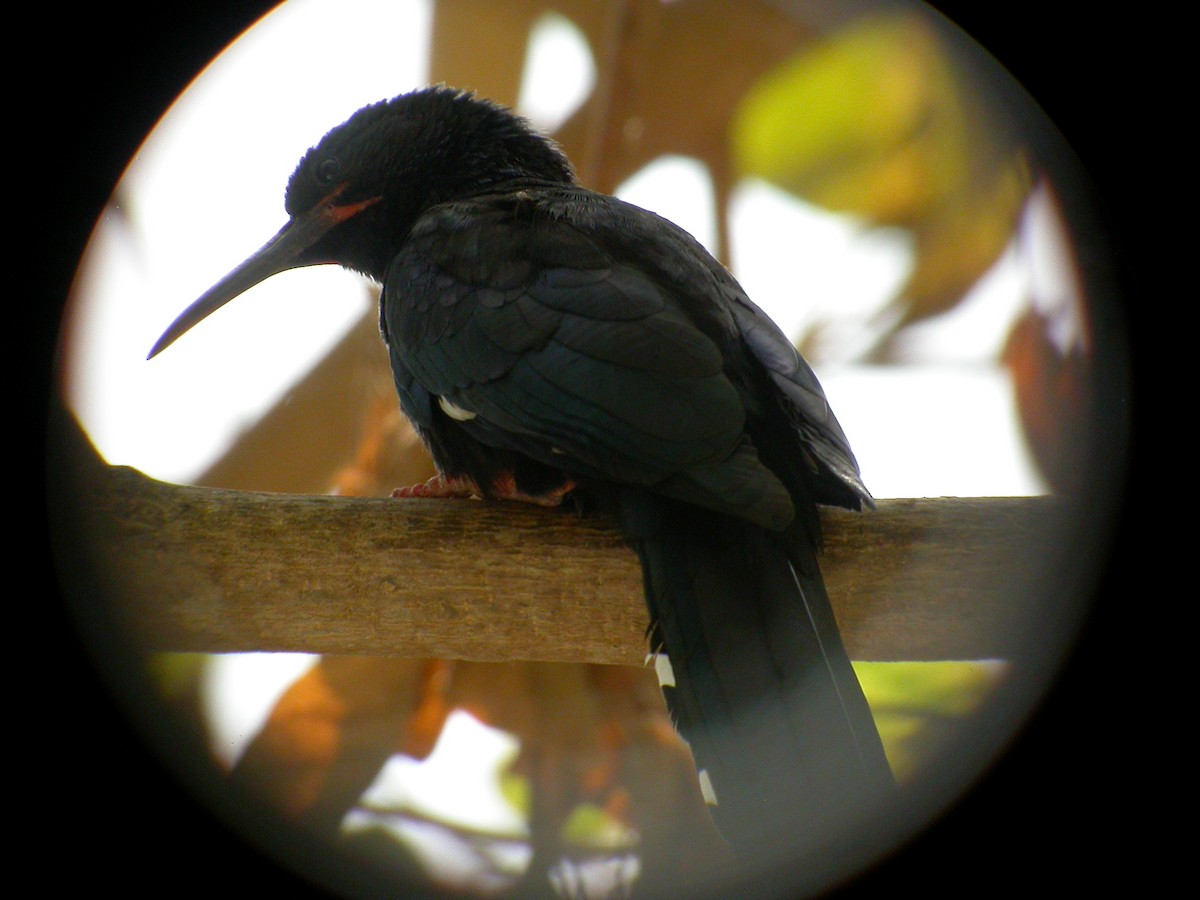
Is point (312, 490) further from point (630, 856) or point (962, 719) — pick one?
point (962, 719)

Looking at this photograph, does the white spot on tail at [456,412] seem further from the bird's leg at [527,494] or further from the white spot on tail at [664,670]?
the white spot on tail at [664,670]

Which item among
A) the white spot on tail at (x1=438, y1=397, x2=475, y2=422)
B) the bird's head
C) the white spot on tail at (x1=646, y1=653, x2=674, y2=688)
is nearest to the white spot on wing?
the white spot on tail at (x1=646, y1=653, x2=674, y2=688)

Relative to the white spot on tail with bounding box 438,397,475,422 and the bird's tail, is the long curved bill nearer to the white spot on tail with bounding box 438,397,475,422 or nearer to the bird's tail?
the white spot on tail with bounding box 438,397,475,422

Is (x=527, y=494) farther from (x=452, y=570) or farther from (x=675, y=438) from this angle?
(x=675, y=438)

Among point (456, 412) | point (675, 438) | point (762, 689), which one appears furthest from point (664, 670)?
point (456, 412)

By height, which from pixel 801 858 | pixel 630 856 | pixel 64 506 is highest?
pixel 64 506

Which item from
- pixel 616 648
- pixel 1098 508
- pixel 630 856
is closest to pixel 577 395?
pixel 616 648
